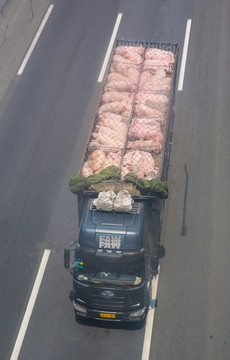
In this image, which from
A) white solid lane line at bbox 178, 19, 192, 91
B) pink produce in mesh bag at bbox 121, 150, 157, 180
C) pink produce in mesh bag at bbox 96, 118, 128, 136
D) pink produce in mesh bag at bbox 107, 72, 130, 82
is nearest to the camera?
pink produce in mesh bag at bbox 121, 150, 157, 180

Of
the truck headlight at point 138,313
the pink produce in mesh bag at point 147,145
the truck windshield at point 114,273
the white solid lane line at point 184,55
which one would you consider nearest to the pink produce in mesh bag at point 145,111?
the pink produce in mesh bag at point 147,145

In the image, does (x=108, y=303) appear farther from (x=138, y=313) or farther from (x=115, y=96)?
(x=115, y=96)

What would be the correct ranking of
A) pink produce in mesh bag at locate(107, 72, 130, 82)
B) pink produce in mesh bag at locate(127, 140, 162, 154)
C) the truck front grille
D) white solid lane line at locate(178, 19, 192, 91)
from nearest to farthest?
the truck front grille → pink produce in mesh bag at locate(127, 140, 162, 154) → pink produce in mesh bag at locate(107, 72, 130, 82) → white solid lane line at locate(178, 19, 192, 91)

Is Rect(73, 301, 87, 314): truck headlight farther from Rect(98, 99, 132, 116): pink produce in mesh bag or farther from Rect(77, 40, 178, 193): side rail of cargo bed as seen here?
Rect(98, 99, 132, 116): pink produce in mesh bag

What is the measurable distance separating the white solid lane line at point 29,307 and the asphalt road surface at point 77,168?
15 cm

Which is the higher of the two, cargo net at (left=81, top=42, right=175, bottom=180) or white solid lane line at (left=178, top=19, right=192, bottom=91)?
white solid lane line at (left=178, top=19, right=192, bottom=91)

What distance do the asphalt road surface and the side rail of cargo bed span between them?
2.55 meters

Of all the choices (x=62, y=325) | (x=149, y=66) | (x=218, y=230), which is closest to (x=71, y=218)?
(x=62, y=325)

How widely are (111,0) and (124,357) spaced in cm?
2158

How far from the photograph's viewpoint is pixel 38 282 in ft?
57.5

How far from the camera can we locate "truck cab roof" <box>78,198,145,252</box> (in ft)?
47.9

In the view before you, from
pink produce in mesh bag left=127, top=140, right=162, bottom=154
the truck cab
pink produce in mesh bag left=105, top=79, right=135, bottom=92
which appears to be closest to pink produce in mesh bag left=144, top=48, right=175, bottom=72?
pink produce in mesh bag left=105, top=79, right=135, bottom=92

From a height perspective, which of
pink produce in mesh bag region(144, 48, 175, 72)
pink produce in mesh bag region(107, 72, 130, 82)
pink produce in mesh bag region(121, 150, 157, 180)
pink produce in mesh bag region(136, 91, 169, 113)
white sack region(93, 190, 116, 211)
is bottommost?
white sack region(93, 190, 116, 211)

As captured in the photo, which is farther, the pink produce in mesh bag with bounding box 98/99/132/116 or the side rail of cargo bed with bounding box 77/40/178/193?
the pink produce in mesh bag with bounding box 98/99/132/116
